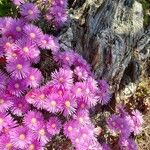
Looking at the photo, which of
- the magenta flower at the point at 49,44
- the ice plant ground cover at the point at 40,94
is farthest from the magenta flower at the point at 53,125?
the magenta flower at the point at 49,44

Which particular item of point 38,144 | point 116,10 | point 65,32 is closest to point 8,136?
point 38,144

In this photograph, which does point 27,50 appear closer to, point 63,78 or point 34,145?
point 63,78

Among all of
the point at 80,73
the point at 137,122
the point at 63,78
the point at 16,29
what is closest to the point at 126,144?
the point at 137,122

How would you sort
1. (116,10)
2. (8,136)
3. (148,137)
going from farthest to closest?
(148,137)
(116,10)
(8,136)

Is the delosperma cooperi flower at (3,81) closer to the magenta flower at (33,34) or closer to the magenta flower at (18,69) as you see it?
the magenta flower at (18,69)

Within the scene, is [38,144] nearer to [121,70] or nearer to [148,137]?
[121,70]

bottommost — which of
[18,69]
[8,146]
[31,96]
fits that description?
[8,146]

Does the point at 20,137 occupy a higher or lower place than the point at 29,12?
lower

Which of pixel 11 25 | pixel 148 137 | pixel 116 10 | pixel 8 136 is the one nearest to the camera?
pixel 8 136
